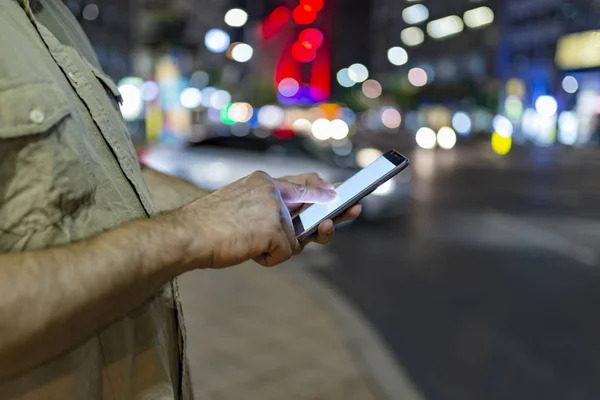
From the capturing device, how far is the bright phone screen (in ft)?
5.18

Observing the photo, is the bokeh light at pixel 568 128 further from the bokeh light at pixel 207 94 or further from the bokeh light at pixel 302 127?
the bokeh light at pixel 207 94

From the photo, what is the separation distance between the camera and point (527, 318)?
6.42 metres

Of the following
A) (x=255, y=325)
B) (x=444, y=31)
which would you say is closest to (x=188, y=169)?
(x=255, y=325)

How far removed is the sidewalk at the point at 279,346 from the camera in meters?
4.46

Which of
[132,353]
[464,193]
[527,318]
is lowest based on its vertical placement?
[464,193]

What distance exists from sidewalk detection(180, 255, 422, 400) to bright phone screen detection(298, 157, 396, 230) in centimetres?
290

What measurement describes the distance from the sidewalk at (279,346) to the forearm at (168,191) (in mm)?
2727

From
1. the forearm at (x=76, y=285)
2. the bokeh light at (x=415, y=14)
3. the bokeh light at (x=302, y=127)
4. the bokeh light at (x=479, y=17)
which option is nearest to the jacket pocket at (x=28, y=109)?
the forearm at (x=76, y=285)

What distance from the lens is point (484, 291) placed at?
7391mm

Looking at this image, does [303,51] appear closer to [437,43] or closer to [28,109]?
[437,43]

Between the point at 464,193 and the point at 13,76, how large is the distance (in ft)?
53.1

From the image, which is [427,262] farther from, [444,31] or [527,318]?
[444,31]

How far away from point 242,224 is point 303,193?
28cm

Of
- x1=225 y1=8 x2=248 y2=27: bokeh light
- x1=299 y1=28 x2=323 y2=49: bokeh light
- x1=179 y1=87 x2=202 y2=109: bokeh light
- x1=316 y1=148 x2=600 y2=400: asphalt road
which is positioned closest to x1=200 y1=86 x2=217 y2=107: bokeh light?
x1=179 y1=87 x2=202 y2=109: bokeh light
